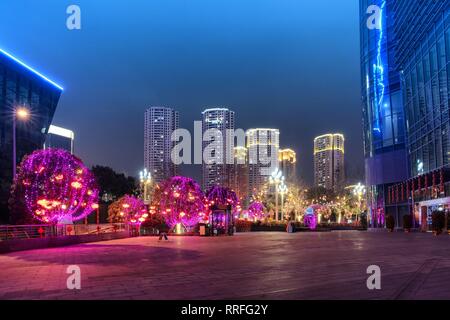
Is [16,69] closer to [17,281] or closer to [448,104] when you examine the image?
[448,104]

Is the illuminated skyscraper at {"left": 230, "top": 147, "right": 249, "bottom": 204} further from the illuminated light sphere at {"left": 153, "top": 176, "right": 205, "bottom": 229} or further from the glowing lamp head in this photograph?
the glowing lamp head

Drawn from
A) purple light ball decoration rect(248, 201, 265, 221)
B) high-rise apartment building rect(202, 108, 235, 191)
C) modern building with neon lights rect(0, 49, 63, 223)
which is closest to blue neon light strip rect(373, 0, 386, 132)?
purple light ball decoration rect(248, 201, 265, 221)

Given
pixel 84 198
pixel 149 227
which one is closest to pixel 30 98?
pixel 149 227

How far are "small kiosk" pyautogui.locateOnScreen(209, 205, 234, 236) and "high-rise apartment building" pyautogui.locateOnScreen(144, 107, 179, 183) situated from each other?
44.6m

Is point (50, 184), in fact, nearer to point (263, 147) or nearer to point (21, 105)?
point (21, 105)

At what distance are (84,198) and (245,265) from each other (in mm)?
15907

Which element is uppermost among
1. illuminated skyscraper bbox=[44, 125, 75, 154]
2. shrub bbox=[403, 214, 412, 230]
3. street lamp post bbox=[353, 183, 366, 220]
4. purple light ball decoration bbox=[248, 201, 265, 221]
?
illuminated skyscraper bbox=[44, 125, 75, 154]

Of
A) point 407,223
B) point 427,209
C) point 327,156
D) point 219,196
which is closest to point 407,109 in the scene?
point 427,209

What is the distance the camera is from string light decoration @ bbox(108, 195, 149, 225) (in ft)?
136

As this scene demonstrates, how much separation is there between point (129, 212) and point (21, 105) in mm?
19017

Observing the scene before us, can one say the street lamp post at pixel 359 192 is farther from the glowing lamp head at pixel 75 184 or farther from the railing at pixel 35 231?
the glowing lamp head at pixel 75 184

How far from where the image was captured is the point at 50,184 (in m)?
26.5

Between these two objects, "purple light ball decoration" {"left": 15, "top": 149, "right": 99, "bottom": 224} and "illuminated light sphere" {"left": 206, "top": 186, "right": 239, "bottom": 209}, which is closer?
"purple light ball decoration" {"left": 15, "top": 149, "right": 99, "bottom": 224}

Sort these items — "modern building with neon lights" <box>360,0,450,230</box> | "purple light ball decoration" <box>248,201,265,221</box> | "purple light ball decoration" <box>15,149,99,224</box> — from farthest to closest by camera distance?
1. "purple light ball decoration" <box>248,201,265,221</box>
2. "modern building with neon lights" <box>360,0,450,230</box>
3. "purple light ball decoration" <box>15,149,99,224</box>
